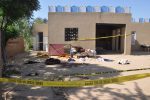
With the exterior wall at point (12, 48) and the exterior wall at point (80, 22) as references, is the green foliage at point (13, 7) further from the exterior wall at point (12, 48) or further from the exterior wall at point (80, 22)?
the exterior wall at point (80, 22)

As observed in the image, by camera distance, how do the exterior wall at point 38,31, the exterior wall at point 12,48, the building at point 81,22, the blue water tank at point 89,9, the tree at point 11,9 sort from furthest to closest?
the exterior wall at point 38,31, the blue water tank at point 89,9, the building at point 81,22, the exterior wall at point 12,48, the tree at point 11,9

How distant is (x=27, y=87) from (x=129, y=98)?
12.2 feet

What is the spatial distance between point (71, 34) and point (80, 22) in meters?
1.39

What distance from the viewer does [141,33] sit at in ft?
112

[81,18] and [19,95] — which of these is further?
[81,18]

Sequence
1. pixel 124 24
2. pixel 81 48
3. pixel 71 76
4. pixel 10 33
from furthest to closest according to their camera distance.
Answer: pixel 124 24
pixel 81 48
pixel 10 33
pixel 71 76

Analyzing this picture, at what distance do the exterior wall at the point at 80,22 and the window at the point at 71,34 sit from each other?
1.11 feet

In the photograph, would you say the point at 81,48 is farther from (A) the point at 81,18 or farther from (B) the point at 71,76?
(B) the point at 71,76

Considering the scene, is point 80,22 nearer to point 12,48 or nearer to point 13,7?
point 12,48

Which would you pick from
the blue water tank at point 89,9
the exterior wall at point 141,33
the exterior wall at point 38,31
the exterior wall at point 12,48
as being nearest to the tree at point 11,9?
the exterior wall at point 12,48

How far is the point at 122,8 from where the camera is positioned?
26.3 m

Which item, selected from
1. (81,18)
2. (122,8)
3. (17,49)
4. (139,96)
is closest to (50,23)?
(81,18)

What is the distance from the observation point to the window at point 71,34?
84.5 ft

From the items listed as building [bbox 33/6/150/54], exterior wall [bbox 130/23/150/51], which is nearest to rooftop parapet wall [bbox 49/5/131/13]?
building [bbox 33/6/150/54]
